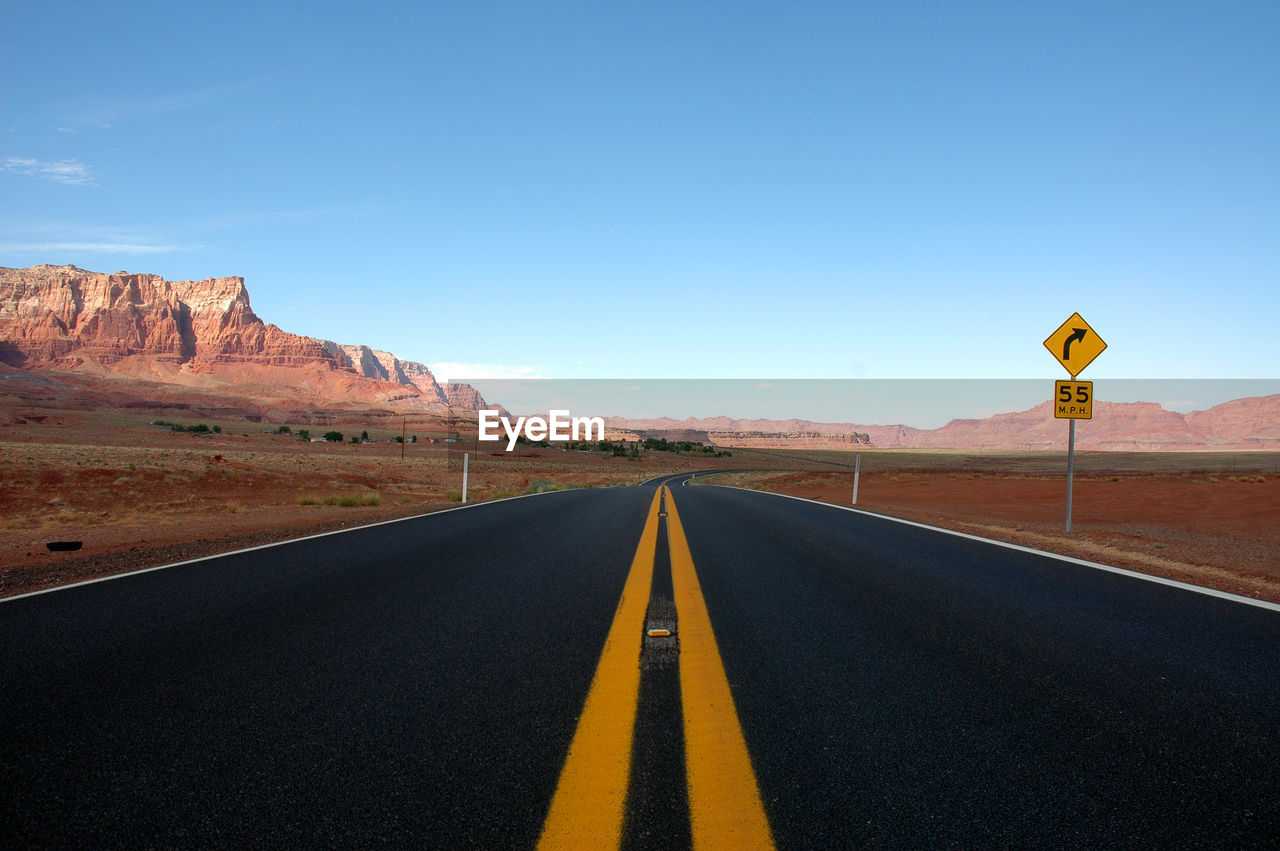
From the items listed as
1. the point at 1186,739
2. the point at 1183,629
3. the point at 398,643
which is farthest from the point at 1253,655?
the point at 398,643

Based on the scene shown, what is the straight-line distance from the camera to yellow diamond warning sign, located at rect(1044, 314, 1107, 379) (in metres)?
11.2

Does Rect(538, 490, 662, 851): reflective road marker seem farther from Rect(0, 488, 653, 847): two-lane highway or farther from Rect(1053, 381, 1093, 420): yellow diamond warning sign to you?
Rect(1053, 381, 1093, 420): yellow diamond warning sign

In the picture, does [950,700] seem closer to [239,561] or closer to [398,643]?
[398,643]

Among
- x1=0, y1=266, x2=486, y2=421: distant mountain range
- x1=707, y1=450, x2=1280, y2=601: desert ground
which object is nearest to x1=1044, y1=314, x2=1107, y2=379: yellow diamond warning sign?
x1=707, y1=450, x2=1280, y2=601: desert ground

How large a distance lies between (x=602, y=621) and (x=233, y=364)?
229 metres

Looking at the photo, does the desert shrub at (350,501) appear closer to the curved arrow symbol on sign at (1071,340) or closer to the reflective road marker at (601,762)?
the curved arrow symbol on sign at (1071,340)

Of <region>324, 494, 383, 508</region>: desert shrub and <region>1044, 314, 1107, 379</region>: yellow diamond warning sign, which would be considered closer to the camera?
<region>1044, 314, 1107, 379</region>: yellow diamond warning sign

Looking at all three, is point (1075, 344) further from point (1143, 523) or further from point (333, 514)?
point (333, 514)

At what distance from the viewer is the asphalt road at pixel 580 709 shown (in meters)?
1.94

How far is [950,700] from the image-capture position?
288 cm

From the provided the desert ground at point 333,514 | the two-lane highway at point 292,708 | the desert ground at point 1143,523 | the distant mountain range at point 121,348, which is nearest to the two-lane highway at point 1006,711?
the two-lane highway at point 292,708

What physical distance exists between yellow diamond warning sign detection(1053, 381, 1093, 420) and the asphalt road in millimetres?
6631

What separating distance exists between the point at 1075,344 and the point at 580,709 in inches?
459

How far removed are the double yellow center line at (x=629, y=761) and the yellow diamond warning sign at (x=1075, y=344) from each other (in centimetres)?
1028
